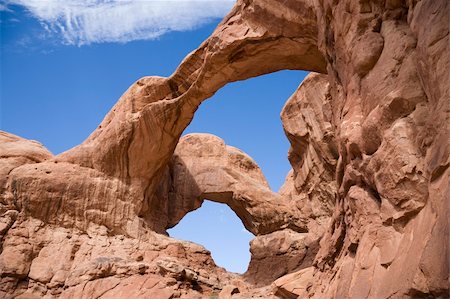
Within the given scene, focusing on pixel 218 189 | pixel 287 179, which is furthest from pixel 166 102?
pixel 287 179

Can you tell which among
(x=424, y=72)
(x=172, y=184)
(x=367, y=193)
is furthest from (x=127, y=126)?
(x=424, y=72)

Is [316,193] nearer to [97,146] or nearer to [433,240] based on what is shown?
[97,146]

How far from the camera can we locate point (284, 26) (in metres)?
15.0

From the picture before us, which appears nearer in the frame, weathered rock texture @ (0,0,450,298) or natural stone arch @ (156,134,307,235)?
weathered rock texture @ (0,0,450,298)

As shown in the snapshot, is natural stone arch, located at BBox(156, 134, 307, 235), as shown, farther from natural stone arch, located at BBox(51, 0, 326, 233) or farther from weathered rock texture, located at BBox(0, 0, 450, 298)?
natural stone arch, located at BBox(51, 0, 326, 233)

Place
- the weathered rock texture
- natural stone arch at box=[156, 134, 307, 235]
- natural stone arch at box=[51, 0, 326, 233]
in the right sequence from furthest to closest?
natural stone arch at box=[156, 134, 307, 235], natural stone arch at box=[51, 0, 326, 233], the weathered rock texture

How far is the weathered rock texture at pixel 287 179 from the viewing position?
750 centimetres

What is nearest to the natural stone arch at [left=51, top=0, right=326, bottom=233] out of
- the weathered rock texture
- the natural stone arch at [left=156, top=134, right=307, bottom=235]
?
the weathered rock texture

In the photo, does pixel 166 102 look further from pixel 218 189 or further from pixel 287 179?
pixel 287 179

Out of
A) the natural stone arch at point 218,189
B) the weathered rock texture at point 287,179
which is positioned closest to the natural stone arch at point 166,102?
the weathered rock texture at point 287,179

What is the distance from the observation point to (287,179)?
1169 inches

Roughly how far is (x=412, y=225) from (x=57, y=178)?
1482 cm

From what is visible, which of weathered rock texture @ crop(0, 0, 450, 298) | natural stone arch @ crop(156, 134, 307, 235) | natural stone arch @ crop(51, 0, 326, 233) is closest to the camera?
weathered rock texture @ crop(0, 0, 450, 298)

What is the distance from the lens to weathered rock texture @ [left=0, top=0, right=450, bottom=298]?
750cm
